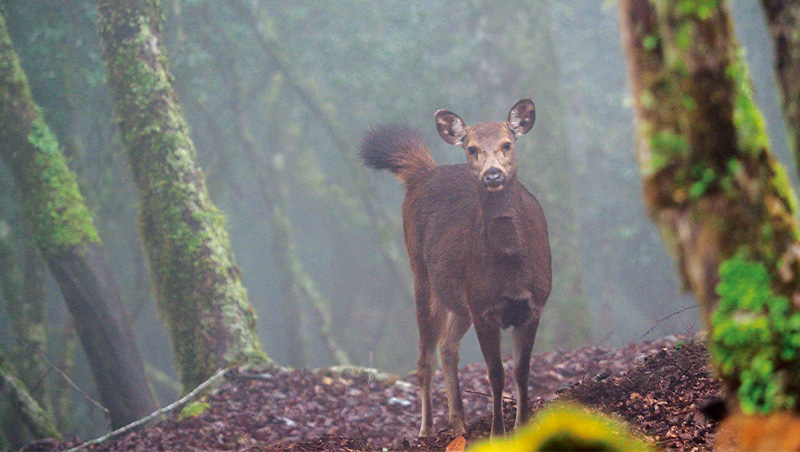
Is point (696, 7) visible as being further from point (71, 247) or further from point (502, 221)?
point (71, 247)

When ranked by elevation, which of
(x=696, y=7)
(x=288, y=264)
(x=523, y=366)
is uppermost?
(x=696, y=7)

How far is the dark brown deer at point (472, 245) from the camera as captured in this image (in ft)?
18.6

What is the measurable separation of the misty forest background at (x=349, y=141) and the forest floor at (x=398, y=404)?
16.0ft

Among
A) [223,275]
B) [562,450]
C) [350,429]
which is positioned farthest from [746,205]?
[223,275]

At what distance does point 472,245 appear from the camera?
19.6 ft

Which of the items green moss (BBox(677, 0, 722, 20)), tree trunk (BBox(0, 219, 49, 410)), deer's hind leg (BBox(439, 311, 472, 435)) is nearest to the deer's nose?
deer's hind leg (BBox(439, 311, 472, 435))

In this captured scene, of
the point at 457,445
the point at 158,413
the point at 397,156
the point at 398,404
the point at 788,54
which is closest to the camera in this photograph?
the point at 788,54

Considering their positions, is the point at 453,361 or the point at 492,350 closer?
the point at 492,350

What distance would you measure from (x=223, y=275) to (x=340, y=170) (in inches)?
508

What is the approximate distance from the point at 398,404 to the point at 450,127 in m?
3.11

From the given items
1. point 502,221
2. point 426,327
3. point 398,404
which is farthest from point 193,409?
point 502,221

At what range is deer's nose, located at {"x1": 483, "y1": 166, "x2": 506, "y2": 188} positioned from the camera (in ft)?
18.8

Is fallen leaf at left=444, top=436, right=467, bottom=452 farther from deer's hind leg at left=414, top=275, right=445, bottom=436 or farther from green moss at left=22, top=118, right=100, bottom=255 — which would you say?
green moss at left=22, top=118, right=100, bottom=255

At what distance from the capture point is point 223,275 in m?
8.12
